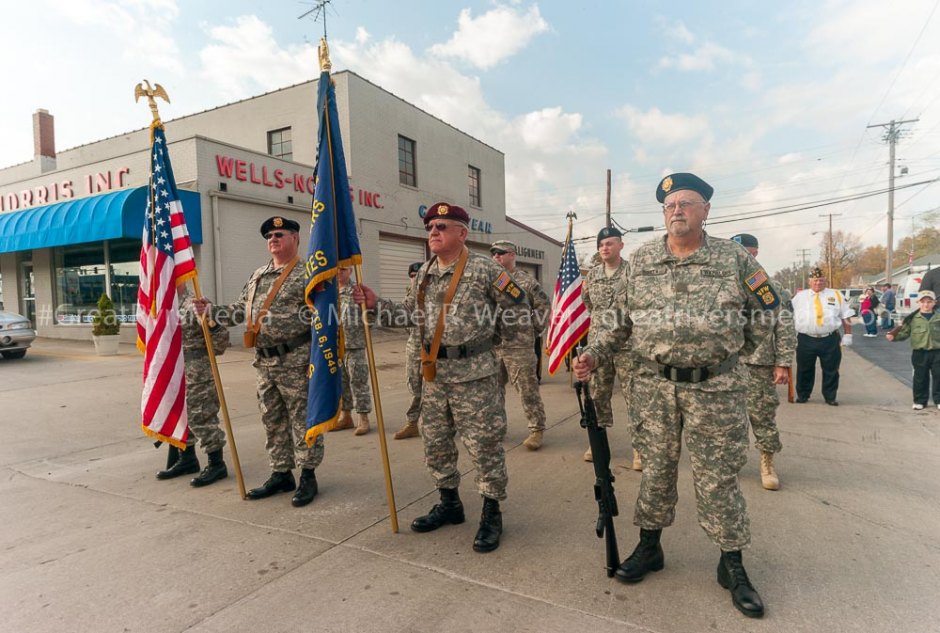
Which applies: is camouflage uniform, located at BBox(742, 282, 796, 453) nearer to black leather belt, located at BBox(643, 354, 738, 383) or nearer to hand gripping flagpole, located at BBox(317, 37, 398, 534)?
black leather belt, located at BBox(643, 354, 738, 383)

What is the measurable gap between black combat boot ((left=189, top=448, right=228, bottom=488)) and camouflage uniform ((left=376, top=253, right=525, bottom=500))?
208 centimetres

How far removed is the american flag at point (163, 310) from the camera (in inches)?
157

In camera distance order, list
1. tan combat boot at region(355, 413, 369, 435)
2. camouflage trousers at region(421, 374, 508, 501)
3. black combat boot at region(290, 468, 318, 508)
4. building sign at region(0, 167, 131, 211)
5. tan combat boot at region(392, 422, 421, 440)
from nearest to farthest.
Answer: camouflage trousers at region(421, 374, 508, 501) → black combat boot at region(290, 468, 318, 508) → tan combat boot at region(392, 422, 421, 440) → tan combat boot at region(355, 413, 369, 435) → building sign at region(0, 167, 131, 211)

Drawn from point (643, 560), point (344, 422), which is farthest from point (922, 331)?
point (344, 422)

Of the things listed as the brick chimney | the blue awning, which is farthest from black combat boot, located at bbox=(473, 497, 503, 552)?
the brick chimney

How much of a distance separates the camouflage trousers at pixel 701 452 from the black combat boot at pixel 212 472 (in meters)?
3.40

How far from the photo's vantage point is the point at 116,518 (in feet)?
11.5

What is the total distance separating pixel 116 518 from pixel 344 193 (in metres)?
2.75

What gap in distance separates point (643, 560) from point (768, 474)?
1914 millimetres

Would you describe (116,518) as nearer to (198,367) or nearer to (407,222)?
(198,367)

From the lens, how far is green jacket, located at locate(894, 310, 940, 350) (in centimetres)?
630

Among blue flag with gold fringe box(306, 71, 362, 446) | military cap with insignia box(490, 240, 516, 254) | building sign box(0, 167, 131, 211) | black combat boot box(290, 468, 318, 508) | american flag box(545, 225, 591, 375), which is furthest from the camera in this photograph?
building sign box(0, 167, 131, 211)

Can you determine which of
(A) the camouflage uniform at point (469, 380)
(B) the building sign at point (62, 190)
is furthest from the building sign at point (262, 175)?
(A) the camouflage uniform at point (469, 380)

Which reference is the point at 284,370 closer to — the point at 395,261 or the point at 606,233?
the point at 606,233
